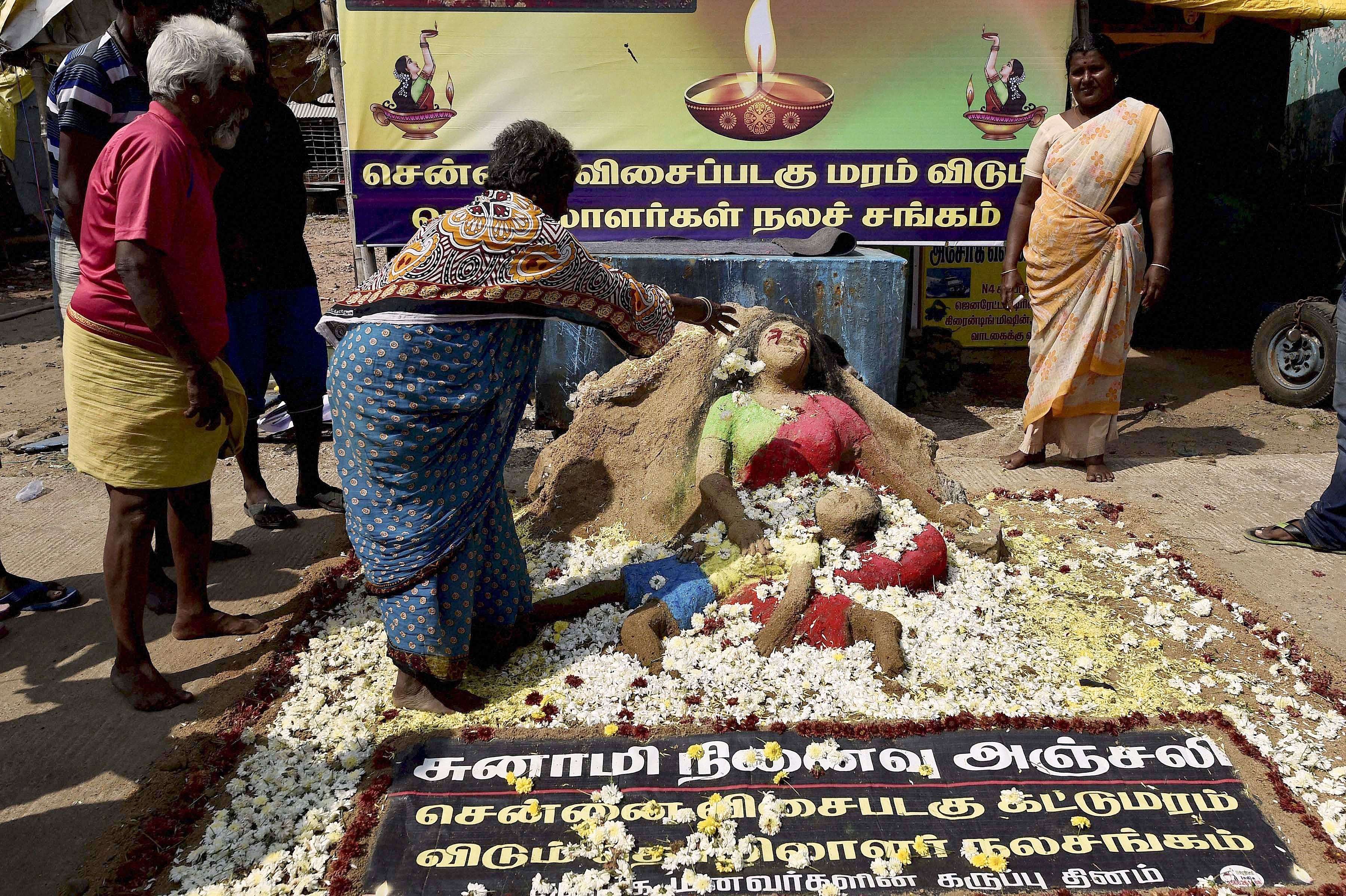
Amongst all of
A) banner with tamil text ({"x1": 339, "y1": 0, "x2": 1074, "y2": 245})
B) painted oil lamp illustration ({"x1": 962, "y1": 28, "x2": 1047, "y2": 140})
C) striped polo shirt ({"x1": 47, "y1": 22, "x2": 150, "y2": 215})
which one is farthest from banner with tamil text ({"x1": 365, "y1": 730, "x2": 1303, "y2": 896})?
painted oil lamp illustration ({"x1": 962, "y1": 28, "x2": 1047, "y2": 140})

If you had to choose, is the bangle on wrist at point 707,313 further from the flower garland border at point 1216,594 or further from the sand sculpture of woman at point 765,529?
the flower garland border at point 1216,594

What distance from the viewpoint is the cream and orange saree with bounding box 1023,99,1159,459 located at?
16.8 ft

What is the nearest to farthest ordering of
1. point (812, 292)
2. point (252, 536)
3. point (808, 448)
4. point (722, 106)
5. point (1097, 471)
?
point (808, 448)
point (252, 536)
point (1097, 471)
point (812, 292)
point (722, 106)

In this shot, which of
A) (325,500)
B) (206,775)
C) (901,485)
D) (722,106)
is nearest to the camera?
(206,775)

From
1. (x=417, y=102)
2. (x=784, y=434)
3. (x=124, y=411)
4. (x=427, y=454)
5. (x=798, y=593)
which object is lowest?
(x=798, y=593)

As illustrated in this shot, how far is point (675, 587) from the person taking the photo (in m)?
3.78

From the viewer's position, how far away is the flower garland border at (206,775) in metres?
2.56

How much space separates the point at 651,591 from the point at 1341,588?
116 inches

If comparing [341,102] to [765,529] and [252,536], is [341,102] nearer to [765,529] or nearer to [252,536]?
[252,536]

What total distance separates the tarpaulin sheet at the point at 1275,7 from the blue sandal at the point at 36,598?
7010mm

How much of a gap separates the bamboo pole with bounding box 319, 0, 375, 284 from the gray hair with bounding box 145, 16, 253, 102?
330 cm

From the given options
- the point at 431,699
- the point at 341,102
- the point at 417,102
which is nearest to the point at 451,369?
the point at 431,699

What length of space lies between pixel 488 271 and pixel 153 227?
107 centimetres

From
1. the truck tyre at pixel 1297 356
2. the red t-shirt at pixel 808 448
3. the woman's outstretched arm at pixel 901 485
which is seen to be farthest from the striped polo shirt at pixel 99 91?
the truck tyre at pixel 1297 356
